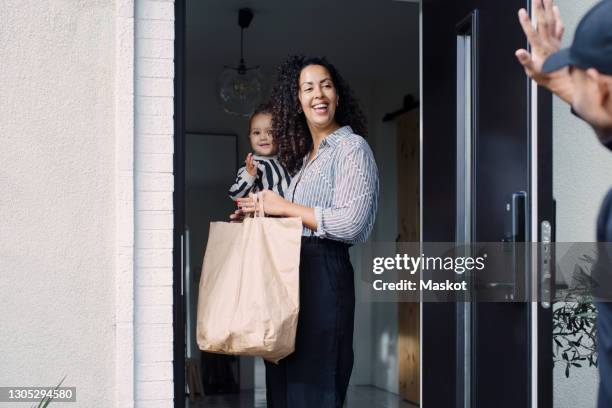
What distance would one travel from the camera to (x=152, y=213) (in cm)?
252

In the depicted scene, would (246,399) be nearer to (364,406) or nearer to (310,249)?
(364,406)

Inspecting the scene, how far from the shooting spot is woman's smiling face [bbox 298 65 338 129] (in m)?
2.51

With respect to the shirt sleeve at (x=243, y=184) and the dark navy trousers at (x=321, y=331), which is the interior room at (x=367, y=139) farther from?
the dark navy trousers at (x=321, y=331)

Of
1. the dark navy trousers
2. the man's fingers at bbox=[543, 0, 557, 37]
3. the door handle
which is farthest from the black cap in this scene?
the dark navy trousers

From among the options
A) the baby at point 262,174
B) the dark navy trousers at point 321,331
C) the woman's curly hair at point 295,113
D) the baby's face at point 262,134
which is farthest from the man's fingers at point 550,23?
the baby's face at point 262,134

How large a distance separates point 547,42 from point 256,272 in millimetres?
1314

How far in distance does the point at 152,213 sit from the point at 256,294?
47 centimetres

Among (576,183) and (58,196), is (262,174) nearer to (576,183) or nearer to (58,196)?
(58,196)

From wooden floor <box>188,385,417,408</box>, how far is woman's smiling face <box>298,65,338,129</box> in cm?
325

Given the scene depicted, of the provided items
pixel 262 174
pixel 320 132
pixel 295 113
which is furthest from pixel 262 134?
pixel 320 132

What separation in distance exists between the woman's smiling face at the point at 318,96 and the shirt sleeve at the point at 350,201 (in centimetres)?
19

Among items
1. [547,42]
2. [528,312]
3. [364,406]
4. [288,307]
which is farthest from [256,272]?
[364,406]

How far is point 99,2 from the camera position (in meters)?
2.53

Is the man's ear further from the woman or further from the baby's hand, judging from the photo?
the baby's hand
